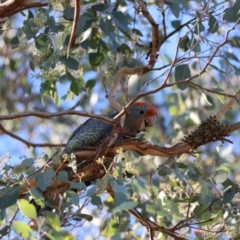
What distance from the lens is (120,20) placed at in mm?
3268

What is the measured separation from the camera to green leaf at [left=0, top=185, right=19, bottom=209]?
8.32 feet

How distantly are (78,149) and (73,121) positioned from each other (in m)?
3.32

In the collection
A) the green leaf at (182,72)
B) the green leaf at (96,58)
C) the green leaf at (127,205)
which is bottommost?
the green leaf at (127,205)

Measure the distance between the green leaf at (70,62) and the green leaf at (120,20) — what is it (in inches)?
11.4

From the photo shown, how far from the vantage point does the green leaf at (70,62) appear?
3.33m

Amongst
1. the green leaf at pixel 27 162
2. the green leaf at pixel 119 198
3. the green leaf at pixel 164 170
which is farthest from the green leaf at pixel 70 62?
the green leaf at pixel 119 198

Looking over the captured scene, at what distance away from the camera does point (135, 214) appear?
3109 millimetres

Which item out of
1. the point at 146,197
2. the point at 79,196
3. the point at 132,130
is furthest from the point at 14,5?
the point at 146,197

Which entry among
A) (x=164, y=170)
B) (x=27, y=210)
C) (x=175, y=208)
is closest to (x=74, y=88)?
(x=164, y=170)

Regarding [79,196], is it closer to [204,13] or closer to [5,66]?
[204,13]

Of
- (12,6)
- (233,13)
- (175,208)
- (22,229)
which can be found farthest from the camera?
(233,13)

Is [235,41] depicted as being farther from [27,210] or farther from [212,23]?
[27,210]

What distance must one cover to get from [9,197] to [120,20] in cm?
113

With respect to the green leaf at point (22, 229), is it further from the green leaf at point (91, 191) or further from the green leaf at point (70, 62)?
the green leaf at point (70, 62)
